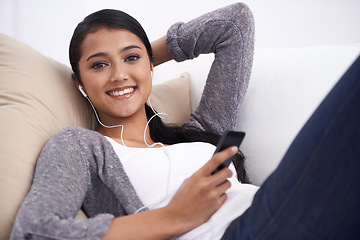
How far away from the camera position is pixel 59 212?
2.49 ft

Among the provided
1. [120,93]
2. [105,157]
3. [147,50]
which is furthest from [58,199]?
[147,50]

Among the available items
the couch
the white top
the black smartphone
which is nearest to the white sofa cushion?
the couch

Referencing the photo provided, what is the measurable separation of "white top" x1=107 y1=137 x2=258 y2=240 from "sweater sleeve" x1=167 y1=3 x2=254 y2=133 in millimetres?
229

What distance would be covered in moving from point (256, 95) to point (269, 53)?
19 cm

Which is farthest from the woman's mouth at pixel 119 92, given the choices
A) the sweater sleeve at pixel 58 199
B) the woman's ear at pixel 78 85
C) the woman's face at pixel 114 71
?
the sweater sleeve at pixel 58 199

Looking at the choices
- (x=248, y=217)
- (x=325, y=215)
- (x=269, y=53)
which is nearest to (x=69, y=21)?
(x=269, y=53)

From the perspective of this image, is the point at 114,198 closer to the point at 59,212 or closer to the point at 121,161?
the point at 121,161

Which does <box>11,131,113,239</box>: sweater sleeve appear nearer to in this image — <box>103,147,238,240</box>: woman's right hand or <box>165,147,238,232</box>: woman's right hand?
<box>103,147,238,240</box>: woman's right hand

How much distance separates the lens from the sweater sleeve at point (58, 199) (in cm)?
72

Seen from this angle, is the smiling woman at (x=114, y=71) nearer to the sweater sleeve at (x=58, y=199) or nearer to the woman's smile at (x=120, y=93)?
the woman's smile at (x=120, y=93)

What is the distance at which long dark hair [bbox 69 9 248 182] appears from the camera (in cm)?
113

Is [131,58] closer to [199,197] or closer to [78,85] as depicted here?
[78,85]

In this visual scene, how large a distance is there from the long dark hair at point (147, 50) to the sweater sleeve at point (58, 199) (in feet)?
1.15

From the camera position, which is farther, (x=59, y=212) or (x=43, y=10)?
(x=43, y=10)
